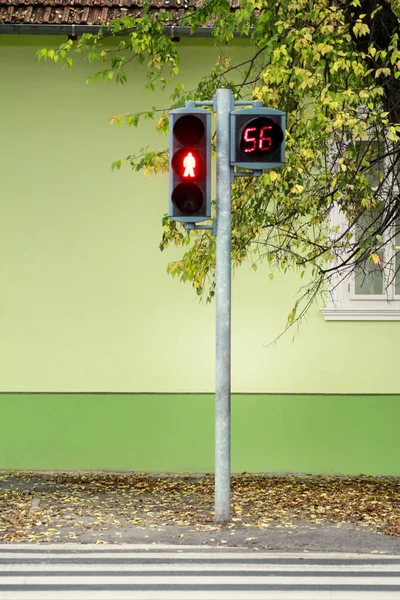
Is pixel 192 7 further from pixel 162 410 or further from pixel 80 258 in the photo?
pixel 162 410

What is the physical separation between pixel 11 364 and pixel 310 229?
3.87 meters

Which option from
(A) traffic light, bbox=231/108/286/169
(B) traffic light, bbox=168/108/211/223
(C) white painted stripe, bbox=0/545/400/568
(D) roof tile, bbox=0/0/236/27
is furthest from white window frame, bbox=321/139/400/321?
(C) white painted stripe, bbox=0/545/400/568

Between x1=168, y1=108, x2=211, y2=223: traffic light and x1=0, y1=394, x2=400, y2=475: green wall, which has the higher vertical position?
x1=168, y1=108, x2=211, y2=223: traffic light

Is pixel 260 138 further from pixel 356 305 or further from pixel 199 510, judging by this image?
pixel 356 305

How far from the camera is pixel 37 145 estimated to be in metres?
12.5
